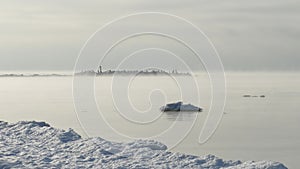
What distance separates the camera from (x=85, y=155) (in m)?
22.7

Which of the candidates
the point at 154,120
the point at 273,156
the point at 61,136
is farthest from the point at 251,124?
the point at 61,136

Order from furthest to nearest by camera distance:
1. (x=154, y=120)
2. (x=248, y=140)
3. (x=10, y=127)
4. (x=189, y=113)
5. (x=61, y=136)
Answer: (x=189, y=113) → (x=154, y=120) → (x=248, y=140) → (x=10, y=127) → (x=61, y=136)

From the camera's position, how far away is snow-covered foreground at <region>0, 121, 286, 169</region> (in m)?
21.1

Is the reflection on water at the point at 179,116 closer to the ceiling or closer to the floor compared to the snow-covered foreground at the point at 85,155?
closer to the ceiling

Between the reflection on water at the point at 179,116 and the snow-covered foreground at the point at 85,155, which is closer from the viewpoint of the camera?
the snow-covered foreground at the point at 85,155

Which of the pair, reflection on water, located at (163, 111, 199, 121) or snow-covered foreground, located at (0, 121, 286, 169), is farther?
reflection on water, located at (163, 111, 199, 121)

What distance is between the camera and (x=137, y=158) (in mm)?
22438

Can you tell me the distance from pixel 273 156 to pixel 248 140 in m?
5.38

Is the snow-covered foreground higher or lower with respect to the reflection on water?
lower

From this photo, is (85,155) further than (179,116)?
No

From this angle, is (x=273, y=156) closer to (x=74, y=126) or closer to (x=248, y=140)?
(x=248, y=140)

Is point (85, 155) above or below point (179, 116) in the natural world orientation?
below

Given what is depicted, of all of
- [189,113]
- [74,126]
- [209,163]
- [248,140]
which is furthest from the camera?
[189,113]

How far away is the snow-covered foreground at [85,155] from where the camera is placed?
69.4 ft
